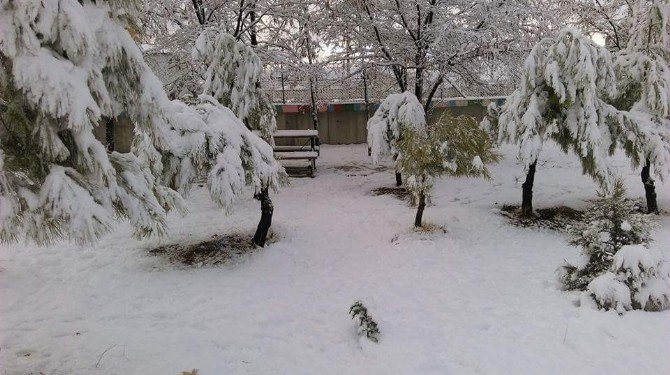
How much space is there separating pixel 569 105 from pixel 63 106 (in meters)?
7.98

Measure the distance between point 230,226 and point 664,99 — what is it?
28.6 ft

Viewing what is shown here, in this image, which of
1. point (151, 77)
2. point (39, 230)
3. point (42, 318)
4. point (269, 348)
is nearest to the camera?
point (39, 230)

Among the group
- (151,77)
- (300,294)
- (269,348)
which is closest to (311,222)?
(300,294)

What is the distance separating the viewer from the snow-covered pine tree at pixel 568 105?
7.65 meters

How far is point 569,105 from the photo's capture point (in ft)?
26.1

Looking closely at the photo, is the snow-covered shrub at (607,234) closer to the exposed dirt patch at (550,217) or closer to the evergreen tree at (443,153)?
the evergreen tree at (443,153)

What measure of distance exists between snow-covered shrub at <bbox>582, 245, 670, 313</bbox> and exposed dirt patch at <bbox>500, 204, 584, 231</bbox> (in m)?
3.16

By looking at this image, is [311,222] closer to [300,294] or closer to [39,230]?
[300,294]

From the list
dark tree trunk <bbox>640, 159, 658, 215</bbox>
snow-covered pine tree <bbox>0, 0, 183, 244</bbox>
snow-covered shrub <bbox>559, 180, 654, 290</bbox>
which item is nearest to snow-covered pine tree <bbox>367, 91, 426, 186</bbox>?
dark tree trunk <bbox>640, 159, 658, 215</bbox>

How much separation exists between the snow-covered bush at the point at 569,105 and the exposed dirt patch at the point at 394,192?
2.99 m

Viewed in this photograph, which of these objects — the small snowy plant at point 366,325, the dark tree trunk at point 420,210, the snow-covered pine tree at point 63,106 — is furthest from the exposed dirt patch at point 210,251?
the snow-covered pine tree at point 63,106

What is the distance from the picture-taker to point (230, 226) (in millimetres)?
9078

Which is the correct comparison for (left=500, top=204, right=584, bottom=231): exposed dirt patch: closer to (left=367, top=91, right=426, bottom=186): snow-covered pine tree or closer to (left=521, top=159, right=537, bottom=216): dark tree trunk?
(left=521, top=159, right=537, bottom=216): dark tree trunk

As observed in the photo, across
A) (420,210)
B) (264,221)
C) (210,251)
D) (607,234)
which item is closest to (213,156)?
(264,221)
